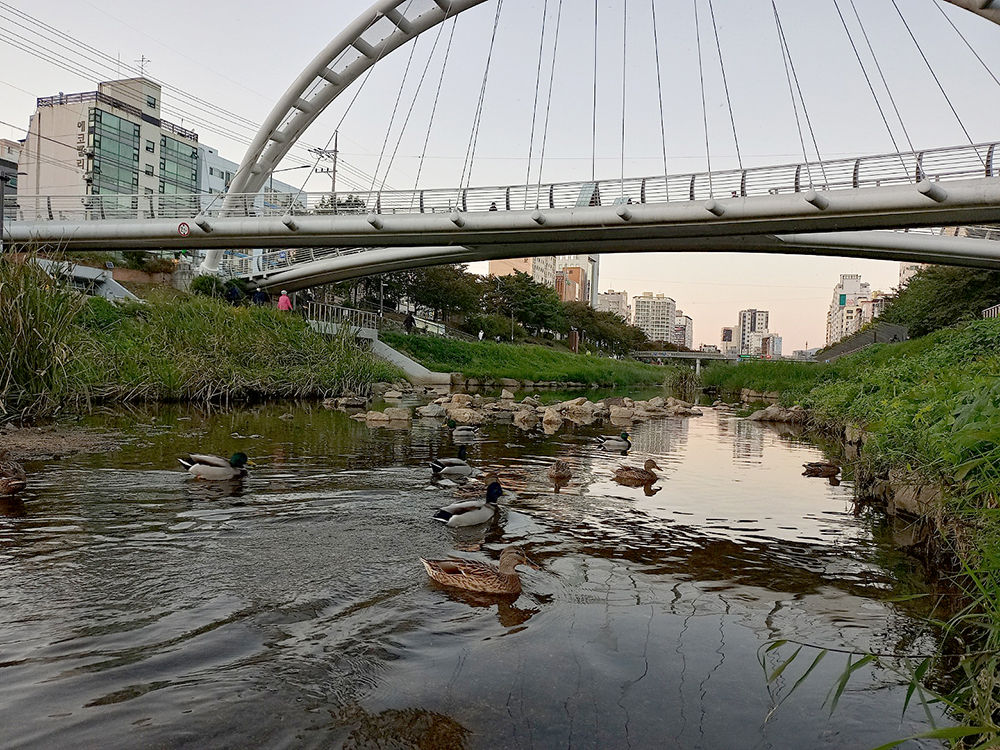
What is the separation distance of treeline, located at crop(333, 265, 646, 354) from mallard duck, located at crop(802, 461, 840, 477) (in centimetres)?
3990

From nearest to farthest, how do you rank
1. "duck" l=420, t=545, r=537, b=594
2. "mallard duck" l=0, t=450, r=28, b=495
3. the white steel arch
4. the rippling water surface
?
1. the rippling water surface
2. "duck" l=420, t=545, r=537, b=594
3. "mallard duck" l=0, t=450, r=28, b=495
4. the white steel arch

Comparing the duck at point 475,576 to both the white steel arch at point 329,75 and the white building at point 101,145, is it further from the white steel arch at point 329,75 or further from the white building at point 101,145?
the white building at point 101,145

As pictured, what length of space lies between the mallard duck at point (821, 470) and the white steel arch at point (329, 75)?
86.3ft

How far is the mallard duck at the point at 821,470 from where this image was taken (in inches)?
429

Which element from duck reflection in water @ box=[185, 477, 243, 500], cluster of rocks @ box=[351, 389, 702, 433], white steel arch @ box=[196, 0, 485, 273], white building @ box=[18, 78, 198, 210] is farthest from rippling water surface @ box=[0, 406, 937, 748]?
white building @ box=[18, 78, 198, 210]

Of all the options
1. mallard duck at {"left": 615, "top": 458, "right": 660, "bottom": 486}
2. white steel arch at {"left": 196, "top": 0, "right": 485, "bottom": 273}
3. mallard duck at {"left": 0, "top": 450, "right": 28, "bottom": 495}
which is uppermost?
white steel arch at {"left": 196, "top": 0, "right": 485, "bottom": 273}

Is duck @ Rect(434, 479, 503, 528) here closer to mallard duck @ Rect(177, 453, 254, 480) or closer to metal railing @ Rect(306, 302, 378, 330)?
mallard duck @ Rect(177, 453, 254, 480)

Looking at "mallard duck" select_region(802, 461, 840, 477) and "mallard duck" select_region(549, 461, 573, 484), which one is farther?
"mallard duck" select_region(802, 461, 840, 477)

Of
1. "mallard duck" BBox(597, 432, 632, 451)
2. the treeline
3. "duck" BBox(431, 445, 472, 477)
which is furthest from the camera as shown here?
the treeline

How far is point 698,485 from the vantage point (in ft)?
33.3

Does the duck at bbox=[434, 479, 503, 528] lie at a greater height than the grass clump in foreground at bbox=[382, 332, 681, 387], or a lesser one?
lesser

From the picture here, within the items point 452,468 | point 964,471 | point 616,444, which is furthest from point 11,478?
point 616,444

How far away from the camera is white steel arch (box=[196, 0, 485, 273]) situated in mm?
30719

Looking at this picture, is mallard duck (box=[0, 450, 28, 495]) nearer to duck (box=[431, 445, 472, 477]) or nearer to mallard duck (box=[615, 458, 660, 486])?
duck (box=[431, 445, 472, 477])
